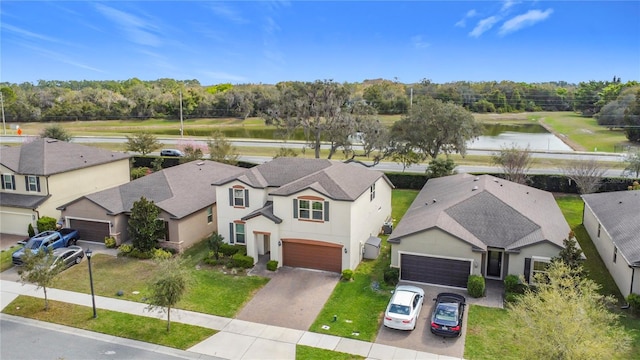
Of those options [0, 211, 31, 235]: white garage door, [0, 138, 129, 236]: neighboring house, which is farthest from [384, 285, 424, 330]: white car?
[0, 211, 31, 235]: white garage door

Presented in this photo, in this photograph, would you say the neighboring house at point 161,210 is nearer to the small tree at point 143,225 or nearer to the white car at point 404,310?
the small tree at point 143,225

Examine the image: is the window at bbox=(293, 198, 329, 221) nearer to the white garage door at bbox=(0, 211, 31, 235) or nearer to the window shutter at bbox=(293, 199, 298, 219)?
the window shutter at bbox=(293, 199, 298, 219)

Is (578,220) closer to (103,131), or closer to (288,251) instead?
(288,251)

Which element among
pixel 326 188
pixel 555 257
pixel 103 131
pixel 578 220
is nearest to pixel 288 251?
pixel 326 188

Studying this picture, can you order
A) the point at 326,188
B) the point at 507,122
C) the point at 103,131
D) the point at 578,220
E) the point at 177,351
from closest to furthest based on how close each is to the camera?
the point at 177,351 < the point at 326,188 < the point at 578,220 < the point at 103,131 < the point at 507,122

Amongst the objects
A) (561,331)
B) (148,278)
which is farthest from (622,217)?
(148,278)

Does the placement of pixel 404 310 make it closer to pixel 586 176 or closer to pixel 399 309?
pixel 399 309

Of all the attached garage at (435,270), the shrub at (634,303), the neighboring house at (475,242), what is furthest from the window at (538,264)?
the shrub at (634,303)
